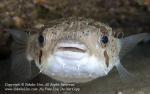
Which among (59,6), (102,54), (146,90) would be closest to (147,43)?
(59,6)

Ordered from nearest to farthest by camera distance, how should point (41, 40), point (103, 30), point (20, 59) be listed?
point (41, 40)
point (103, 30)
point (20, 59)

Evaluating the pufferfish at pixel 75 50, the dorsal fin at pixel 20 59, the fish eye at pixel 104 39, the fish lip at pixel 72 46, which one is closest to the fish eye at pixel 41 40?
the pufferfish at pixel 75 50

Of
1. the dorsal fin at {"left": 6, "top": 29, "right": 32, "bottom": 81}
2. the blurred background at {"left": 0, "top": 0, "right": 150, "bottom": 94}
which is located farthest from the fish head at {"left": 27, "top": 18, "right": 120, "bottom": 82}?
the blurred background at {"left": 0, "top": 0, "right": 150, "bottom": 94}

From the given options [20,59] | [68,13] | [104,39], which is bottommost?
[20,59]

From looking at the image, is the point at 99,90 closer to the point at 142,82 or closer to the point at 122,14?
the point at 142,82

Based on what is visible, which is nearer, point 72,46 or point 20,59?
point 72,46

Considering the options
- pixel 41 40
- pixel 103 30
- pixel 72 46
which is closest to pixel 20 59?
pixel 41 40

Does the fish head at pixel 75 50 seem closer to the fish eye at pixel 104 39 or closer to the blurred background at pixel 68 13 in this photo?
the fish eye at pixel 104 39

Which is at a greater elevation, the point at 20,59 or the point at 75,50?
the point at 75,50

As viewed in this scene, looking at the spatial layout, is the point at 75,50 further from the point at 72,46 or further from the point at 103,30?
the point at 103,30
